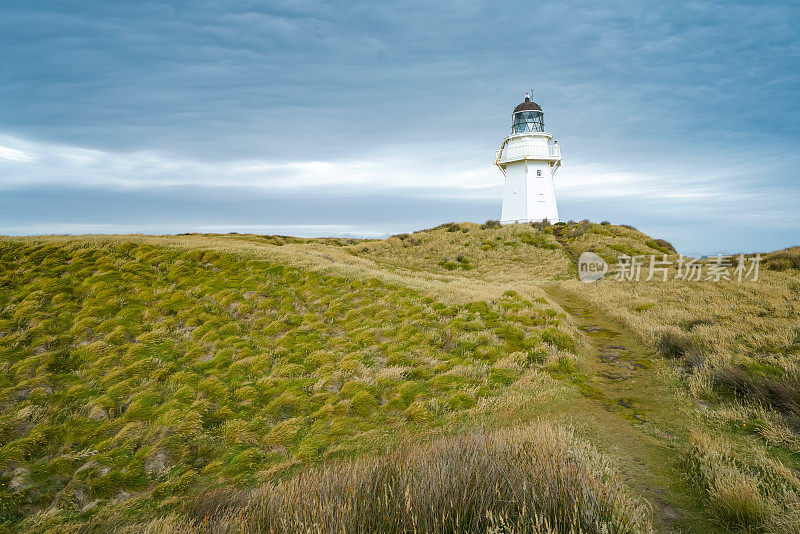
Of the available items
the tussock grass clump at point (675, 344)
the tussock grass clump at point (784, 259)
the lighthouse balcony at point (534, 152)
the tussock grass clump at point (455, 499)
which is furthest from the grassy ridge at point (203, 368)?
the lighthouse balcony at point (534, 152)

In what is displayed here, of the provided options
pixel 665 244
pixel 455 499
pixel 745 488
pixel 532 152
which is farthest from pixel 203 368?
pixel 665 244

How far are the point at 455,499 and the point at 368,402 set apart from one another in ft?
18.6

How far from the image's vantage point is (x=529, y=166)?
46406 millimetres

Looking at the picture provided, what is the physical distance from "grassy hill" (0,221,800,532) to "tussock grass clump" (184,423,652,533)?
34 mm

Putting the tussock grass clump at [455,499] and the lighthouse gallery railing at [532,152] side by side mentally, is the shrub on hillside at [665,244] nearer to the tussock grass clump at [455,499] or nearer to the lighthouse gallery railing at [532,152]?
the lighthouse gallery railing at [532,152]

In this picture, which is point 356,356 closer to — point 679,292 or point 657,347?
point 657,347

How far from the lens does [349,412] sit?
9469 mm

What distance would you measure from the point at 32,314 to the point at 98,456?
906 centimetres

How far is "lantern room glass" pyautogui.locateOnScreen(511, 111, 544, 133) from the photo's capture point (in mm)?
47438

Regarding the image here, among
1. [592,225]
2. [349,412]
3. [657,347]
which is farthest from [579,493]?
[592,225]

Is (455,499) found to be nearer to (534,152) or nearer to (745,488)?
(745,488)

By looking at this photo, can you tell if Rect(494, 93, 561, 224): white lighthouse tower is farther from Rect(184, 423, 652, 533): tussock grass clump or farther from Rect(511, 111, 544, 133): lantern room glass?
Rect(184, 423, 652, 533): tussock grass clump

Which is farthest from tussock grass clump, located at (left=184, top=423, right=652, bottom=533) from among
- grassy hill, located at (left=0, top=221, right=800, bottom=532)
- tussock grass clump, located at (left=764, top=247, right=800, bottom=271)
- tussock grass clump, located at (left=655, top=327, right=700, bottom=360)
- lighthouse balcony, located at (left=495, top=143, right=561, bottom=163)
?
lighthouse balcony, located at (left=495, top=143, right=561, bottom=163)

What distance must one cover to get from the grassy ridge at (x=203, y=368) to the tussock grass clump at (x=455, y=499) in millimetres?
3013
